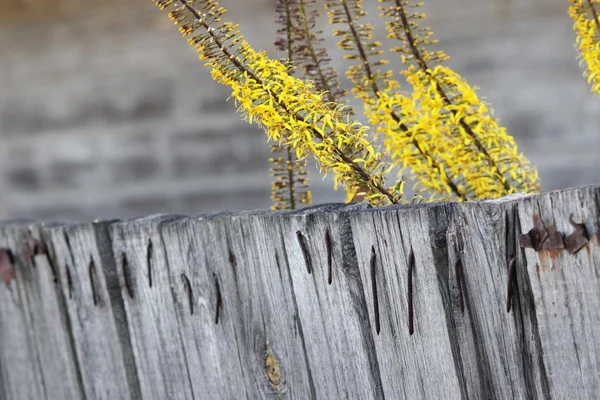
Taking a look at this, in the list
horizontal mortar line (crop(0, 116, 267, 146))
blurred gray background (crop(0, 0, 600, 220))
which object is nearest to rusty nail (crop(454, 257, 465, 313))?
blurred gray background (crop(0, 0, 600, 220))

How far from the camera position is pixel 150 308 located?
1618mm

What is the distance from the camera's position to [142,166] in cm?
407

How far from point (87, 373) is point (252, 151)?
2302 millimetres

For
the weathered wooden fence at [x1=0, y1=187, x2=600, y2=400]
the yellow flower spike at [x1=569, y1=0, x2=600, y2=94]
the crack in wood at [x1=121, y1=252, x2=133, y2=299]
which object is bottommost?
the weathered wooden fence at [x1=0, y1=187, x2=600, y2=400]

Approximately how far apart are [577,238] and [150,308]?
1008 mm

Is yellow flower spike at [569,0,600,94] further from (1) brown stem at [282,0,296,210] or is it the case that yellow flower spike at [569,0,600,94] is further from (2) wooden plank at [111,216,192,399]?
(2) wooden plank at [111,216,192,399]

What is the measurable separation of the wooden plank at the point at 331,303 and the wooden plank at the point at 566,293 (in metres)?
0.32

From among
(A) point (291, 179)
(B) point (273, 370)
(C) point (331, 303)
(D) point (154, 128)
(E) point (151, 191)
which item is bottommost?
(B) point (273, 370)

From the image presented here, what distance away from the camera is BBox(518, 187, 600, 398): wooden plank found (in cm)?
91

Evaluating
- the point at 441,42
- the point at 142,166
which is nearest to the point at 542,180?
the point at 441,42

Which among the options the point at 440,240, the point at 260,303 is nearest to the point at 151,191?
the point at 260,303

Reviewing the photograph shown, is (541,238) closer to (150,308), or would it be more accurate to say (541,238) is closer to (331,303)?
(331,303)

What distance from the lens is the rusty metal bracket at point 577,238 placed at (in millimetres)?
906

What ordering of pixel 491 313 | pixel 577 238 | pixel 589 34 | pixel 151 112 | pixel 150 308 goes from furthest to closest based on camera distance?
pixel 151 112 → pixel 150 308 → pixel 589 34 → pixel 491 313 → pixel 577 238
